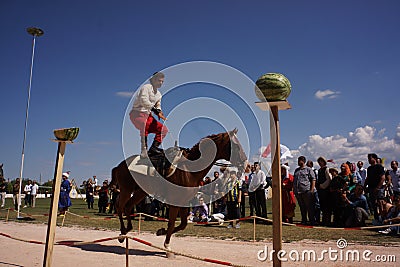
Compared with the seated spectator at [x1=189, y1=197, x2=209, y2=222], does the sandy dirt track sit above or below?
below

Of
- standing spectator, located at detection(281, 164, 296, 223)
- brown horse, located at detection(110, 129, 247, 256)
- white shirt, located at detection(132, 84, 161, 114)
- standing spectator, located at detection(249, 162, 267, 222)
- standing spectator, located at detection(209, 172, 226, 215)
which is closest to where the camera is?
brown horse, located at detection(110, 129, 247, 256)

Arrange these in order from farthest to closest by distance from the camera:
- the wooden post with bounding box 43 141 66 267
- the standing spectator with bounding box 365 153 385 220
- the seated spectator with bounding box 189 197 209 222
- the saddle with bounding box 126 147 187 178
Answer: the seated spectator with bounding box 189 197 209 222 < the standing spectator with bounding box 365 153 385 220 < the saddle with bounding box 126 147 187 178 < the wooden post with bounding box 43 141 66 267

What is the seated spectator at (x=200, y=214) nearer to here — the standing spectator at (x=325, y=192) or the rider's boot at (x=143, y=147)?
the standing spectator at (x=325, y=192)

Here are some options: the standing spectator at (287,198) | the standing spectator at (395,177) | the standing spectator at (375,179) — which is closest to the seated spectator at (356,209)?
the standing spectator at (375,179)

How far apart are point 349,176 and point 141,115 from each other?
29.8ft

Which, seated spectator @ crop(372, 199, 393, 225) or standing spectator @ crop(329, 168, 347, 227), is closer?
seated spectator @ crop(372, 199, 393, 225)

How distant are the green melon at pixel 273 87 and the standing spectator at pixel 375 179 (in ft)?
32.9

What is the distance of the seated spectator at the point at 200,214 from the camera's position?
16.1 m

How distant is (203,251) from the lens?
835cm

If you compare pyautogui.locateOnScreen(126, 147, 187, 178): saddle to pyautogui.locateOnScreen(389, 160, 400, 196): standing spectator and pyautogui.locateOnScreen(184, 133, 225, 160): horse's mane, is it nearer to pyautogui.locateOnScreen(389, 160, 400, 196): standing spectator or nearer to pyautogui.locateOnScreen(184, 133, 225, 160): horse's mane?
pyautogui.locateOnScreen(184, 133, 225, 160): horse's mane

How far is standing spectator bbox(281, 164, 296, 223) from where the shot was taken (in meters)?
14.1

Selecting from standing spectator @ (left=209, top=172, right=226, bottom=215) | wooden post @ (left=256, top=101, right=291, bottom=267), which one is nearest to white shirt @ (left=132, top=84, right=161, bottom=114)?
wooden post @ (left=256, top=101, right=291, bottom=267)

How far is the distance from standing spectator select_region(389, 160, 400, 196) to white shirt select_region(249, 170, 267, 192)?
4.77 meters

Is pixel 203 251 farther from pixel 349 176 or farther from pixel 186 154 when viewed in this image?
pixel 349 176
